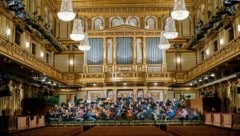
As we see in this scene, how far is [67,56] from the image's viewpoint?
37.2 meters

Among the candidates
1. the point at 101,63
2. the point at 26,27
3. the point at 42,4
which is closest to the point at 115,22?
the point at 101,63

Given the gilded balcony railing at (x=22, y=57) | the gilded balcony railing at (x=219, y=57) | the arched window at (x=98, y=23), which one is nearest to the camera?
the gilded balcony railing at (x=22, y=57)

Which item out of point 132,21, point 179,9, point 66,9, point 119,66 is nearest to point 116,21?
point 132,21

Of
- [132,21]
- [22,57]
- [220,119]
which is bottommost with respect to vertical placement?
[220,119]

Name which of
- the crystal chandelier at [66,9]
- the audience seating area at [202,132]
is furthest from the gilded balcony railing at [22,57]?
the audience seating area at [202,132]

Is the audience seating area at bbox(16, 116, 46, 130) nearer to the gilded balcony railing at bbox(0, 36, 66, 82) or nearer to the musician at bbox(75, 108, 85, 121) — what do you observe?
the musician at bbox(75, 108, 85, 121)

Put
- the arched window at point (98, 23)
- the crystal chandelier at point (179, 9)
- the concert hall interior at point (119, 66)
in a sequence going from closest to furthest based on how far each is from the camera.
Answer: the crystal chandelier at point (179, 9) → the concert hall interior at point (119, 66) → the arched window at point (98, 23)

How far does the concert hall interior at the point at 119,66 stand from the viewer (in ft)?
69.6

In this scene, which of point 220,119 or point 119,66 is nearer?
point 220,119

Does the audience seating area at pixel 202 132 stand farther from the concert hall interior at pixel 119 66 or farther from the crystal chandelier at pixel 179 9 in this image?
the crystal chandelier at pixel 179 9

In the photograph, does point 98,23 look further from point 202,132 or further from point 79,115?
point 202,132

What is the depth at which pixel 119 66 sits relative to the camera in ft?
113

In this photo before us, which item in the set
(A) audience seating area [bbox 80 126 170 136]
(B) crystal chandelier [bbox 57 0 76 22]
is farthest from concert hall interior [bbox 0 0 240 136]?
(A) audience seating area [bbox 80 126 170 136]

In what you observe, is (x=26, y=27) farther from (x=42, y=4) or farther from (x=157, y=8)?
(x=157, y=8)
